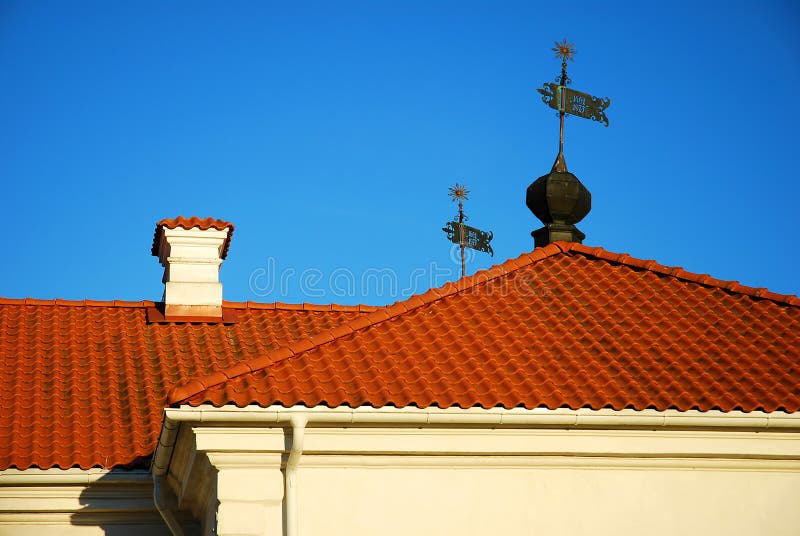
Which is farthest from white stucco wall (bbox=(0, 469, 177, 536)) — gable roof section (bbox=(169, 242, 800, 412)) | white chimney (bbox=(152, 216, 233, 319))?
white chimney (bbox=(152, 216, 233, 319))

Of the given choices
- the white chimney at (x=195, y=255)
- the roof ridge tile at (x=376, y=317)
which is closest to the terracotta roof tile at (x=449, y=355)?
the roof ridge tile at (x=376, y=317)

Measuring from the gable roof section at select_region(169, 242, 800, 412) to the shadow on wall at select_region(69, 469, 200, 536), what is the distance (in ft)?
7.35

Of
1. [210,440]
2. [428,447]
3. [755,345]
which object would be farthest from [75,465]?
[755,345]

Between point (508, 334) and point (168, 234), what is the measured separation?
653 cm

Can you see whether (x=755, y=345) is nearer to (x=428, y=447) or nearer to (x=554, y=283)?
(x=554, y=283)

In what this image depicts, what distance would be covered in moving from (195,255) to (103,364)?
9.28 ft

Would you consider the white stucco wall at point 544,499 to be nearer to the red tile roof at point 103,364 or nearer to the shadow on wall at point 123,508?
the shadow on wall at point 123,508

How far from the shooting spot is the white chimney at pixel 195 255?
17.0 meters

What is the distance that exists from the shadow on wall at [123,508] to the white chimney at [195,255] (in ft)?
15.2

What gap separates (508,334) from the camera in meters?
12.6

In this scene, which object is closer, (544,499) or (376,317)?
(544,499)

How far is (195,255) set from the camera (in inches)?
A: 687

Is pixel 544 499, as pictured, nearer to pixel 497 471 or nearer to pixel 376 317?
pixel 497 471

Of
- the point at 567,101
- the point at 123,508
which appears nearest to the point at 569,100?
the point at 567,101
